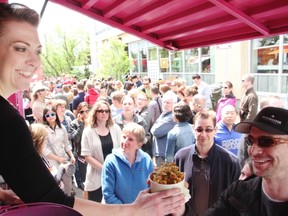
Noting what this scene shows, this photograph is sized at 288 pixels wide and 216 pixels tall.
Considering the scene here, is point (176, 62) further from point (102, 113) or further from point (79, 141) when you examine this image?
point (102, 113)

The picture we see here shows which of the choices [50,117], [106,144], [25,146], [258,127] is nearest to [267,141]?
[258,127]

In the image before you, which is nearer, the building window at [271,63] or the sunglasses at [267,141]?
the sunglasses at [267,141]

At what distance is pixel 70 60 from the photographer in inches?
1506

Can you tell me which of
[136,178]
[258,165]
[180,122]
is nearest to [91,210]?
[258,165]

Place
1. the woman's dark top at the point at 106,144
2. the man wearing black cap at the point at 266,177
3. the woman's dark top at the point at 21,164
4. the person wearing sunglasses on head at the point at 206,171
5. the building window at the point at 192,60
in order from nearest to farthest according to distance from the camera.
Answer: the woman's dark top at the point at 21,164, the man wearing black cap at the point at 266,177, the person wearing sunglasses on head at the point at 206,171, the woman's dark top at the point at 106,144, the building window at the point at 192,60

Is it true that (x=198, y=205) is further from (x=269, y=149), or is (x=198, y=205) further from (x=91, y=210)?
(x=91, y=210)

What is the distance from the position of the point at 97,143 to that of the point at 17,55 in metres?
2.91

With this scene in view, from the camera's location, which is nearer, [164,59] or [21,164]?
[21,164]

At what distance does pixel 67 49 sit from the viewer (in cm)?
3803

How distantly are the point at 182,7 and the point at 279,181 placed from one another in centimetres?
193

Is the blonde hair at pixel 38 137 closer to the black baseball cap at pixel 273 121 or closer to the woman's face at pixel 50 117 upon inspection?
the woman's face at pixel 50 117

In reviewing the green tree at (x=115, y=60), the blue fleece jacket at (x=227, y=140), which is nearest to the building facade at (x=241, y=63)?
the green tree at (x=115, y=60)

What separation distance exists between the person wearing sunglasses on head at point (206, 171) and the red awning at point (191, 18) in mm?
1213

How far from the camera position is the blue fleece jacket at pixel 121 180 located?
124 inches
